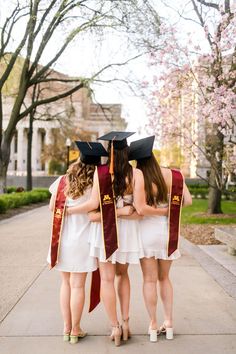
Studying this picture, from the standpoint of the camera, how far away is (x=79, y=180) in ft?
13.7

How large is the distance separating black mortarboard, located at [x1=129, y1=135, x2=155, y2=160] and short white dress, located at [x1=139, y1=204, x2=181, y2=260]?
0.50 meters

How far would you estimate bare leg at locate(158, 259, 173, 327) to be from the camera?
4.34 m

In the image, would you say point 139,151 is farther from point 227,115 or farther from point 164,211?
point 227,115

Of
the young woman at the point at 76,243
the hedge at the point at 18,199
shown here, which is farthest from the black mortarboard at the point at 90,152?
the hedge at the point at 18,199

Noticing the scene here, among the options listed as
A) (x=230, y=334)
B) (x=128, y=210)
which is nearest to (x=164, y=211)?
(x=128, y=210)

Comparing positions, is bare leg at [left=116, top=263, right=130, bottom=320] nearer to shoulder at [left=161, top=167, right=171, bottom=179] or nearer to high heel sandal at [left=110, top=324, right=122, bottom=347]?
high heel sandal at [left=110, top=324, right=122, bottom=347]

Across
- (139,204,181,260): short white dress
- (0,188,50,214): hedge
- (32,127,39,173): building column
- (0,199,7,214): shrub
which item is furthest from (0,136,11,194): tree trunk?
(32,127,39,173): building column

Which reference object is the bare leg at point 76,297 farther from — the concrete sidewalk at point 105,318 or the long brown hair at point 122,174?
the long brown hair at point 122,174

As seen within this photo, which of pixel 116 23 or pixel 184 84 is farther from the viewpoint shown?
pixel 116 23

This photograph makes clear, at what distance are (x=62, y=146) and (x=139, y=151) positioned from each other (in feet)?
177

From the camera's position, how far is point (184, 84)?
1414cm

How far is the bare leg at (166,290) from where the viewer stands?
4.34m

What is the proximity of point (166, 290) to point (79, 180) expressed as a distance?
1321 mm

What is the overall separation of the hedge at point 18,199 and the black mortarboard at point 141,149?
1446 cm
